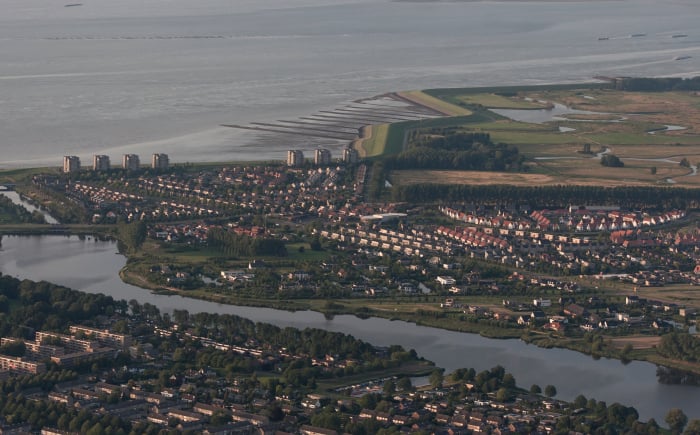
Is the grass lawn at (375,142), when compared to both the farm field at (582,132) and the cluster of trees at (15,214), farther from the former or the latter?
the cluster of trees at (15,214)

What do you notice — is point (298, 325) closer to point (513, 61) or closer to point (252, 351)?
point (252, 351)

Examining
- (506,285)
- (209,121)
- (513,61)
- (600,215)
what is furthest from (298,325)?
(513,61)

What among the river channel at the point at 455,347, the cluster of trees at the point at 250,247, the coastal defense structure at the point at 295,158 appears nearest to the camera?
the river channel at the point at 455,347

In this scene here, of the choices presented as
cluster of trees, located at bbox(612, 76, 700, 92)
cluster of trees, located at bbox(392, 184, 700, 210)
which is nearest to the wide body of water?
cluster of trees, located at bbox(612, 76, 700, 92)

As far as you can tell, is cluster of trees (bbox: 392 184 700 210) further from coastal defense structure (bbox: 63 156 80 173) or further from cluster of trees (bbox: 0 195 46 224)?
coastal defense structure (bbox: 63 156 80 173)

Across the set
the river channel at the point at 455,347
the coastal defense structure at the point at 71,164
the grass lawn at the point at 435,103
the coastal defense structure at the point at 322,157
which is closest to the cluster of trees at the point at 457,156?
the coastal defense structure at the point at 322,157
